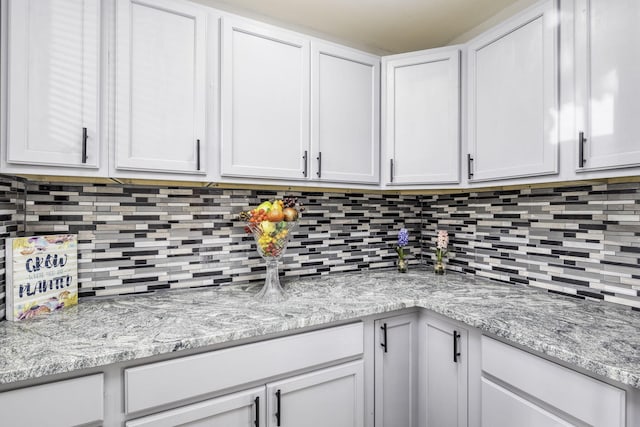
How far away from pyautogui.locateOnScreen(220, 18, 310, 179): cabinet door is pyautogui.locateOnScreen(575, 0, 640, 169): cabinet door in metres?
1.10

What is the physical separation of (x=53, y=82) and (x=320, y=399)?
1533 mm

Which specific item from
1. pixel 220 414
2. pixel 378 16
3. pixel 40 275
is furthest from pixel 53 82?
pixel 378 16

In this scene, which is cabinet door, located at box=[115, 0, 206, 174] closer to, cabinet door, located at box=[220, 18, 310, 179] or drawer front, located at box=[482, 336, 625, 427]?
cabinet door, located at box=[220, 18, 310, 179]

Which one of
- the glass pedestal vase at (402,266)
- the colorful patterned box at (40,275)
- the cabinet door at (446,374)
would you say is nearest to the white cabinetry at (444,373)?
the cabinet door at (446,374)

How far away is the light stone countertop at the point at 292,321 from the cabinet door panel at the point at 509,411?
0.66ft

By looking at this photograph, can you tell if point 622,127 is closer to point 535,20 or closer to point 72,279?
point 535,20

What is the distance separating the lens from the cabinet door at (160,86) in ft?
4.17

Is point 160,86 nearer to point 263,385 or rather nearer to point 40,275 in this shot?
point 40,275

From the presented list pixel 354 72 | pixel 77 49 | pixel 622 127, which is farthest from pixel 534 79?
pixel 77 49

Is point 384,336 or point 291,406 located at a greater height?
point 384,336

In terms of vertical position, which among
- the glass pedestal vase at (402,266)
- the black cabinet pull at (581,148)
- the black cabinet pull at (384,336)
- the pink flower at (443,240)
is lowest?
the black cabinet pull at (384,336)

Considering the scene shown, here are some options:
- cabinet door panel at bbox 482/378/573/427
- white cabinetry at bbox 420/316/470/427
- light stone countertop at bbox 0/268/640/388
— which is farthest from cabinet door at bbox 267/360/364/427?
cabinet door panel at bbox 482/378/573/427

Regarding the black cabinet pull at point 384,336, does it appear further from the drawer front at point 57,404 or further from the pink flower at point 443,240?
→ the drawer front at point 57,404

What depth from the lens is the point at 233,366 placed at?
1147mm
